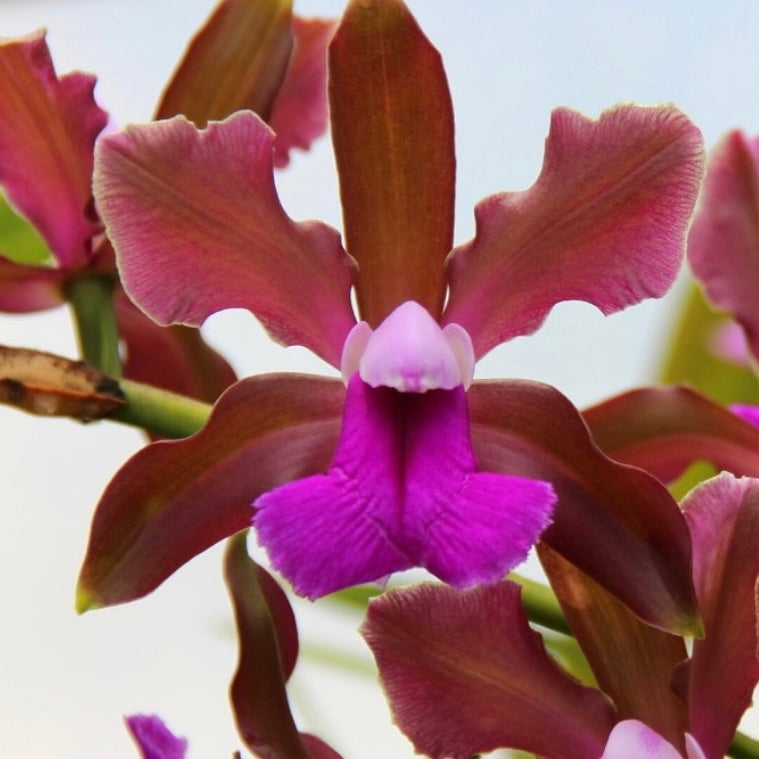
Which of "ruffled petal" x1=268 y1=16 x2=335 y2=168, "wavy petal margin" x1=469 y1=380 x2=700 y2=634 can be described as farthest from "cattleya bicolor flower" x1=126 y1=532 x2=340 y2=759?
"ruffled petal" x1=268 y1=16 x2=335 y2=168

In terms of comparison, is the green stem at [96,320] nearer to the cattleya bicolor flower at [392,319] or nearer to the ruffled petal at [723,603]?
the cattleya bicolor flower at [392,319]

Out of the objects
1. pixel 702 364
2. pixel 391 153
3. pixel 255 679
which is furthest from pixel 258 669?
pixel 702 364

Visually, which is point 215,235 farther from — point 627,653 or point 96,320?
point 627,653

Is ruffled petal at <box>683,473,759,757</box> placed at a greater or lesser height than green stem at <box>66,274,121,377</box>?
lesser

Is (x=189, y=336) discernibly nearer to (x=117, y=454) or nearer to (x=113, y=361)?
(x=113, y=361)

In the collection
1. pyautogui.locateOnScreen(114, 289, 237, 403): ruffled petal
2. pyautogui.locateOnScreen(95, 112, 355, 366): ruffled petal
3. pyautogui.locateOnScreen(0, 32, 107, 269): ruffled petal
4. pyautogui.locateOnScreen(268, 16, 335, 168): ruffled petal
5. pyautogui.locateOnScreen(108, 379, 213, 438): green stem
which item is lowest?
pyautogui.locateOnScreen(108, 379, 213, 438): green stem

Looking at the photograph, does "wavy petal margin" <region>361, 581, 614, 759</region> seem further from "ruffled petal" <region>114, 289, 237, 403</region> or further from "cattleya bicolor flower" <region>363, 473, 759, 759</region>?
"ruffled petal" <region>114, 289, 237, 403</region>

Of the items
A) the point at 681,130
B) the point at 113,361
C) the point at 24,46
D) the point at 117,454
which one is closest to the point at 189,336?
the point at 113,361
